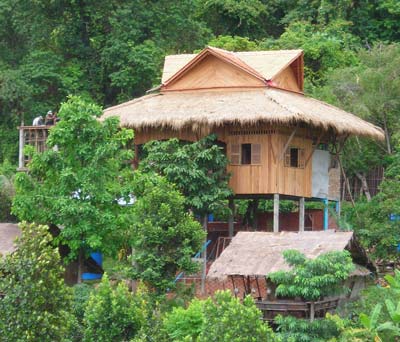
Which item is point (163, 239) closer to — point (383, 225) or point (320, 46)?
point (383, 225)

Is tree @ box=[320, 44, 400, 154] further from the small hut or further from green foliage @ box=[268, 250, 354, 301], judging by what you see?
green foliage @ box=[268, 250, 354, 301]

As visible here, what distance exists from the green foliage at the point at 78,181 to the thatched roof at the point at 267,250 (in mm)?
3702

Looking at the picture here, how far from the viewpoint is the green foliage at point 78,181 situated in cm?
2530

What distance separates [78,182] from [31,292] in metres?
9.88

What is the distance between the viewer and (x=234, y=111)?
27547 millimetres

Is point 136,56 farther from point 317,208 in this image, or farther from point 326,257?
point 326,257

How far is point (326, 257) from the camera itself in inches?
824

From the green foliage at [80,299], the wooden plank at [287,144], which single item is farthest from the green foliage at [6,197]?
the wooden plank at [287,144]

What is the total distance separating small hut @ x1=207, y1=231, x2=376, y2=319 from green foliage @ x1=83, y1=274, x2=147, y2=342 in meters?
4.17

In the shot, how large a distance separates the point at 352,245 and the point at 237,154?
19.8 ft

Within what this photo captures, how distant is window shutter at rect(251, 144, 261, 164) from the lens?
28453 millimetres

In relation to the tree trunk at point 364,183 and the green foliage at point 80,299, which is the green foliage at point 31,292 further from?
the tree trunk at point 364,183

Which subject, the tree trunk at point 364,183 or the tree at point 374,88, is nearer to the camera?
the tree at point 374,88

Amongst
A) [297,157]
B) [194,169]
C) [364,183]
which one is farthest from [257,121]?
A: [364,183]
